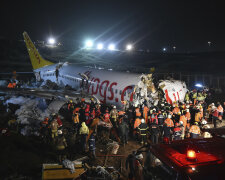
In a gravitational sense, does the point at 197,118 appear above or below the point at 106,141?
above

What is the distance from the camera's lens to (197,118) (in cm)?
1534

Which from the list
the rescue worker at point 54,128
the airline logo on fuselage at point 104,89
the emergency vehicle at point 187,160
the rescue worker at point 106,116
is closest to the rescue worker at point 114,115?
the rescue worker at point 106,116

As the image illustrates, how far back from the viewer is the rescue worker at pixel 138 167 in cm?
558

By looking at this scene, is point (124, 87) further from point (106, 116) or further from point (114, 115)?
point (106, 116)

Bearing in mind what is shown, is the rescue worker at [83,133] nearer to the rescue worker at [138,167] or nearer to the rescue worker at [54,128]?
the rescue worker at [54,128]

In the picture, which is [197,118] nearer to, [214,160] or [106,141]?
[106,141]

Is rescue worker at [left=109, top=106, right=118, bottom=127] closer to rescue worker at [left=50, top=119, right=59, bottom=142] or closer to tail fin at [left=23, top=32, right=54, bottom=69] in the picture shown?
rescue worker at [left=50, top=119, right=59, bottom=142]

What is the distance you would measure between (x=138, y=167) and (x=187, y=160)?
65.6 inches

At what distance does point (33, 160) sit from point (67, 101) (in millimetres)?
8803

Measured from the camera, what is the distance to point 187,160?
4.54m

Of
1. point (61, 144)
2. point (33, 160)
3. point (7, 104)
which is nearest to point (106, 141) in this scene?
point (61, 144)

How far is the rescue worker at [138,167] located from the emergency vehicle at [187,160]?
246mm

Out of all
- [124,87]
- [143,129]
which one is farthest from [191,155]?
[124,87]

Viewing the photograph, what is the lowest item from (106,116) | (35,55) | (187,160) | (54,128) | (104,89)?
(54,128)
